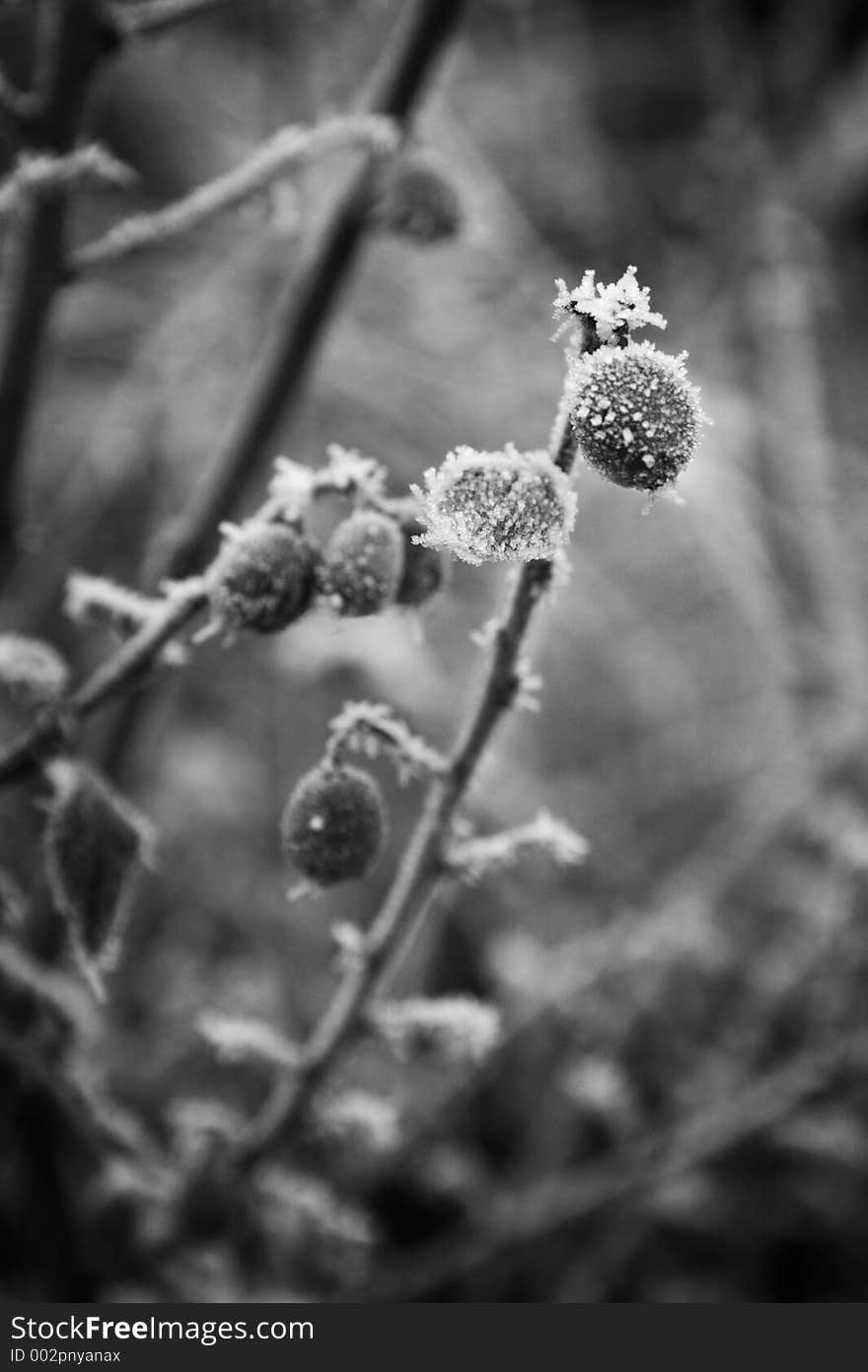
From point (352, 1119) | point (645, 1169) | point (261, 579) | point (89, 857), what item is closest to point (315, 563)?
point (261, 579)

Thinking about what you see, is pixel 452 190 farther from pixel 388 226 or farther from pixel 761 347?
pixel 761 347

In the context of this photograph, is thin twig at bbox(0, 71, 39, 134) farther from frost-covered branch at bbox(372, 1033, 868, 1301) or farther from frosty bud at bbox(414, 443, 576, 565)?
frost-covered branch at bbox(372, 1033, 868, 1301)

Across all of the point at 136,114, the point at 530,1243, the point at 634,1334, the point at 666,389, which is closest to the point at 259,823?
the point at 530,1243

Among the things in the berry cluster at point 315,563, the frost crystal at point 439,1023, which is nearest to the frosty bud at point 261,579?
the berry cluster at point 315,563

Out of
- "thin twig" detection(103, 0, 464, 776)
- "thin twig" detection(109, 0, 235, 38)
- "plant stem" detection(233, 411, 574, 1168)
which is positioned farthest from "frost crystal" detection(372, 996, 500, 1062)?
"thin twig" detection(109, 0, 235, 38)

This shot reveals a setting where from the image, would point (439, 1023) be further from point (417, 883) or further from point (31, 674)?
point (31, 674)

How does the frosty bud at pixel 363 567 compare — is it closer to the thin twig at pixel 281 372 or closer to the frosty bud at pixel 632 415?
the frosty bud at pixel 632 415
